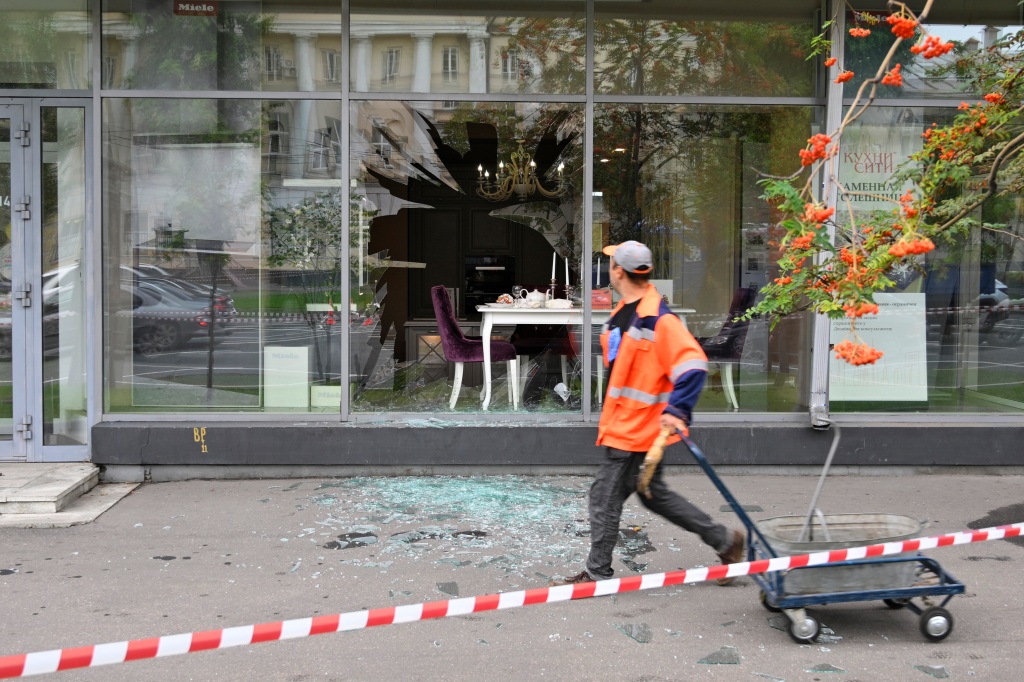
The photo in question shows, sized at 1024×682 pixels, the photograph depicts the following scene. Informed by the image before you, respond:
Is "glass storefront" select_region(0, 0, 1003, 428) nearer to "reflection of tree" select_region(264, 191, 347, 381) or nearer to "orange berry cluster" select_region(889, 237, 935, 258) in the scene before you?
"reflection of tree" select_region(264, 191, 347, 381)

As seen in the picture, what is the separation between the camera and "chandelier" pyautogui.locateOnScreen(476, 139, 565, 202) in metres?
12.2

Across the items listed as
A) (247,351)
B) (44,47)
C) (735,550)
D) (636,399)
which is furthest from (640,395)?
(44,47)

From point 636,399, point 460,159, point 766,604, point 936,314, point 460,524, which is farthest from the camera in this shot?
point 460,159

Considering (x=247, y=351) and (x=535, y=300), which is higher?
(x=535, y=300)

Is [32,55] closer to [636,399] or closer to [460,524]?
[460,524]

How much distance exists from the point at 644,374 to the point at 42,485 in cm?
455

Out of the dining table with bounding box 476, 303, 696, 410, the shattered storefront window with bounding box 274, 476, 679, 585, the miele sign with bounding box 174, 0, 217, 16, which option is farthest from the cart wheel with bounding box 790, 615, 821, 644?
the miele sign with bounding box 174, 0, 217, 16

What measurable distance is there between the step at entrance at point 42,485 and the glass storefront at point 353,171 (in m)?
0.45

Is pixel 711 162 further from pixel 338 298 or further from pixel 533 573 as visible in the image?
pixel 533 573

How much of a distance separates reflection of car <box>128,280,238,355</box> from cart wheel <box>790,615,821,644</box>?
537 centimetres

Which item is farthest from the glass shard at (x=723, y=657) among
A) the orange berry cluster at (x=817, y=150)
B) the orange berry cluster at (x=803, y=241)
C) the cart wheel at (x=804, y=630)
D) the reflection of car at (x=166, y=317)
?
the reflection of car at (x=166, y=317)

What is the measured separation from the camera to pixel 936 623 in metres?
4.32

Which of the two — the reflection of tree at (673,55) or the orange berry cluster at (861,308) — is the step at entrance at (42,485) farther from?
the orange berry cluster at (861,308)

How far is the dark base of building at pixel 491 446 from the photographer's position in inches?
295
